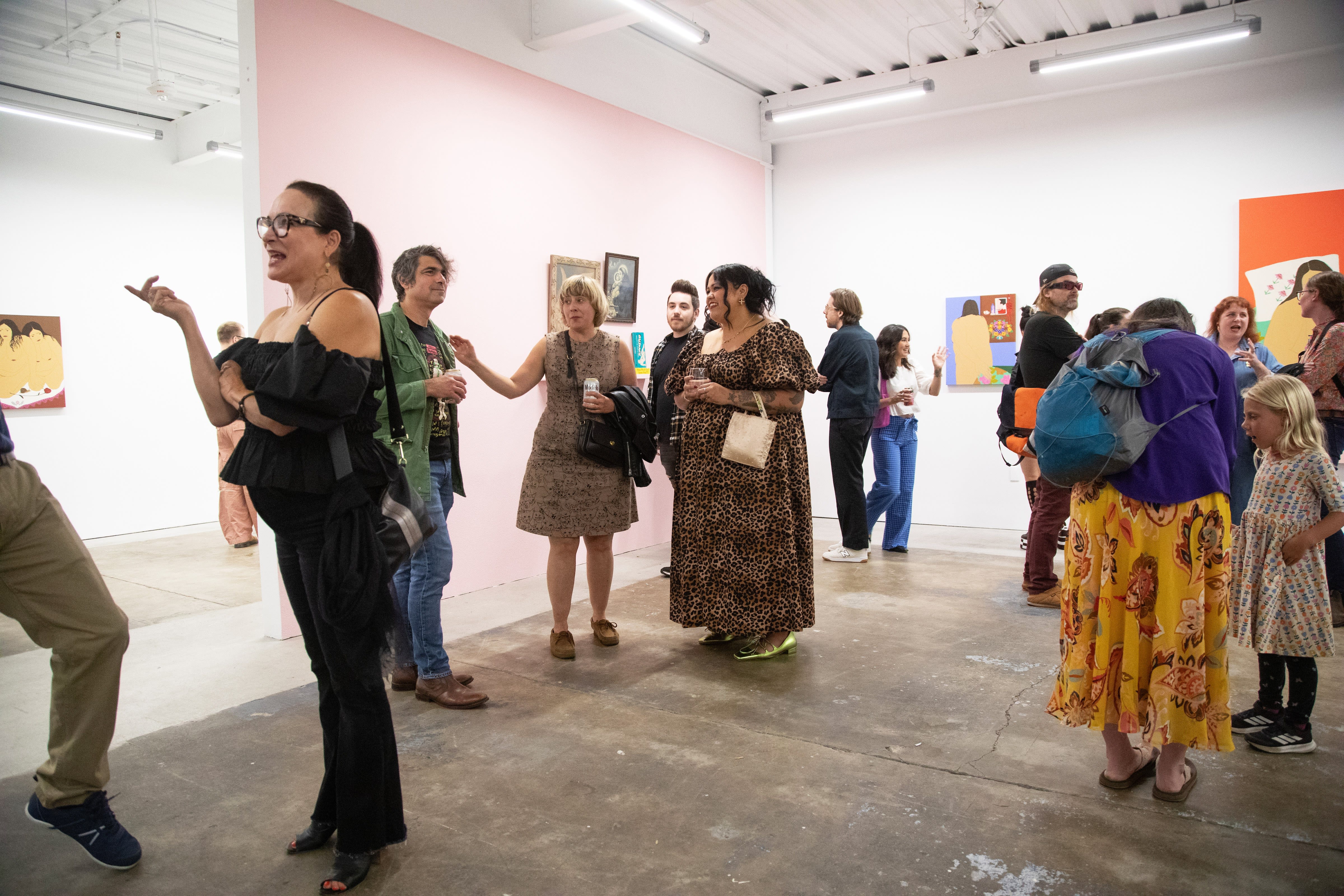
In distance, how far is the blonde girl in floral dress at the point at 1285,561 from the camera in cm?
275

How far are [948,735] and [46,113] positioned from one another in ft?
26.0

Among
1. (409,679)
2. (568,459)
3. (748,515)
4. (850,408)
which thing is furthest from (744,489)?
(850,408)

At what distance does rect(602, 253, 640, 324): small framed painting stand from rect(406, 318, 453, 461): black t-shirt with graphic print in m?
3.04

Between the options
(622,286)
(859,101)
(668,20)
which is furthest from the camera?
(859,101)

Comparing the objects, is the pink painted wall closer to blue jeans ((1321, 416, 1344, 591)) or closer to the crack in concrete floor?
the crack in concrete floor

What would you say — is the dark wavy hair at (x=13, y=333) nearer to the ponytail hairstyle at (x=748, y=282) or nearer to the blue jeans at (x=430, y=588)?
the blue jeans at (x=430, y=588)

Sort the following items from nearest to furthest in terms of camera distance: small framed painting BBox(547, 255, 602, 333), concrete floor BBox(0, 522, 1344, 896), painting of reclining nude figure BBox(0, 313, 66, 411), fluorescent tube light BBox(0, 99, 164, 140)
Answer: concrete floor BBox(0, 522, 1344, 896) → small framed painting BBox(547, 255, 602, 333) → fluorescent tube light BBox(0, 99, 164, 140) → painting of reclining nude figure BBox(0, 313, 66, 411)

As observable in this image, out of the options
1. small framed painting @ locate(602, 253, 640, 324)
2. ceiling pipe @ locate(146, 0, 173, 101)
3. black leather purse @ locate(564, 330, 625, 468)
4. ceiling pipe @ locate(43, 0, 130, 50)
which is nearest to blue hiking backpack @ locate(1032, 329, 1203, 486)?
black leather purse @ locate(564, 330, 625, 468)

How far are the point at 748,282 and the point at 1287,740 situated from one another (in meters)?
2.56

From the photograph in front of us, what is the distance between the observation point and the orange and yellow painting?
639 cm

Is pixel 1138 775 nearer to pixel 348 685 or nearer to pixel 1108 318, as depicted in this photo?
pixel 348 685

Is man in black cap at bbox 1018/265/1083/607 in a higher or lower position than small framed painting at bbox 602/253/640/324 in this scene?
lower

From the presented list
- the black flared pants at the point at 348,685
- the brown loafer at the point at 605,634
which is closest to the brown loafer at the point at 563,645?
the brown loafer at the point at 605,634

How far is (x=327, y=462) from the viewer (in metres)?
2.08
